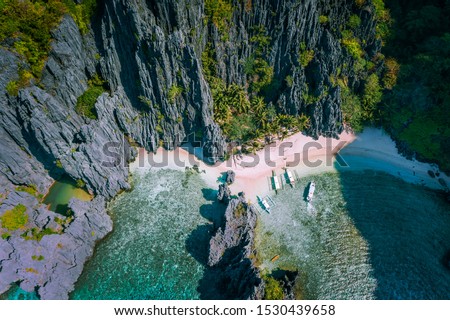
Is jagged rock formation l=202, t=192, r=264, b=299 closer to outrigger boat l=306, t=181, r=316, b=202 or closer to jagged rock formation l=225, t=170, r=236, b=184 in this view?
jagged rock formation l=225, t=170, r=236, b=184

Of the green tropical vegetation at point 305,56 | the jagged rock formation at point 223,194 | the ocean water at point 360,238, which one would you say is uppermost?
the green tropical vegetation at point 305,56

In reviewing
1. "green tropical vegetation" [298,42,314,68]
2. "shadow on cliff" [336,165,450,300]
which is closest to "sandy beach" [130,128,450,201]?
"shadow on cliff" [336,165,450,300]

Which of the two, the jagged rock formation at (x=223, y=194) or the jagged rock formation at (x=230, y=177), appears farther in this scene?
the jagged rock formation at (x=230, y=177)

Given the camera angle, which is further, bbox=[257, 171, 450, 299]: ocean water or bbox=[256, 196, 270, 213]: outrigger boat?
bbox=[256, 196, 270, 213]: outrigger boat

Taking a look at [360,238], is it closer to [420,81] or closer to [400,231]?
[400,231]

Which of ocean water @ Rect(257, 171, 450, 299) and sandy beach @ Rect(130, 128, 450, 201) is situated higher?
sandy beach @ Rect(130, 128, 450, 201)

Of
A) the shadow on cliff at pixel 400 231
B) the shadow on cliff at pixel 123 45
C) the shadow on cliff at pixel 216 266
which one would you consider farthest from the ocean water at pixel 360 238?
the shadow on cliff at pixel 123 45

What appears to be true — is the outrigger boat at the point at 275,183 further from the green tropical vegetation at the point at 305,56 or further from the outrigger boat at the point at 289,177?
the green tropical vegetation at the point at 305,56
